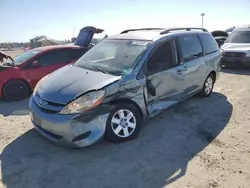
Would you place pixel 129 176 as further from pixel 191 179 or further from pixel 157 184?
pixel 191 179

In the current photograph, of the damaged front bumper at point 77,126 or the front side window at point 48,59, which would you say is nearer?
the damaged front bumper at point 77,126

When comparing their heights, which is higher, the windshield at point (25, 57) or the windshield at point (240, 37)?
the windshield at point (25, 57)

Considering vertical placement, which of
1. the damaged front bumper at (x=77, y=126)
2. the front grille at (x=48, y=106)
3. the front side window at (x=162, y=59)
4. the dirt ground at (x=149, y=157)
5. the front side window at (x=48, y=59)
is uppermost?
the front side window at (x=162, y=59)

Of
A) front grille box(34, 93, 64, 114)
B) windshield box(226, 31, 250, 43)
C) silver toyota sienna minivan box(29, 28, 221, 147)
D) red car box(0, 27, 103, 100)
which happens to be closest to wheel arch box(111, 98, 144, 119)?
silver toyota sienna minivan box(29, 28, 221, 147)

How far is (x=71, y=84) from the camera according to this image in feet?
12.5

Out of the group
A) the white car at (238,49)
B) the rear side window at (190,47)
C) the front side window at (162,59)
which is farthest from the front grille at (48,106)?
the white car at (238,49)

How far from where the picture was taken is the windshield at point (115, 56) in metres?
4.11

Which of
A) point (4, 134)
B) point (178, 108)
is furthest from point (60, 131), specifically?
point (178, 108)

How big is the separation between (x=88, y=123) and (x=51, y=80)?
3.89 ft

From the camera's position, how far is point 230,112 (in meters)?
5.15

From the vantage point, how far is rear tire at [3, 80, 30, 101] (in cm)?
618

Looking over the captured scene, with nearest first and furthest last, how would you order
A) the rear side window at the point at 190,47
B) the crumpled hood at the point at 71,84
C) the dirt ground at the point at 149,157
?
1. the dirt ground at the point at 149,157
2. the crumpled hood at the point at 71,84
3. the rear side window at the point at 190,47

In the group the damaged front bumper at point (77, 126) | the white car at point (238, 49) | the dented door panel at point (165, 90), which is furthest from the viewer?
the white car at point (238, 49)

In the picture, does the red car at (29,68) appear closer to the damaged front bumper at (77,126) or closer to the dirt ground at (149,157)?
the dirt ground at (149,157)
